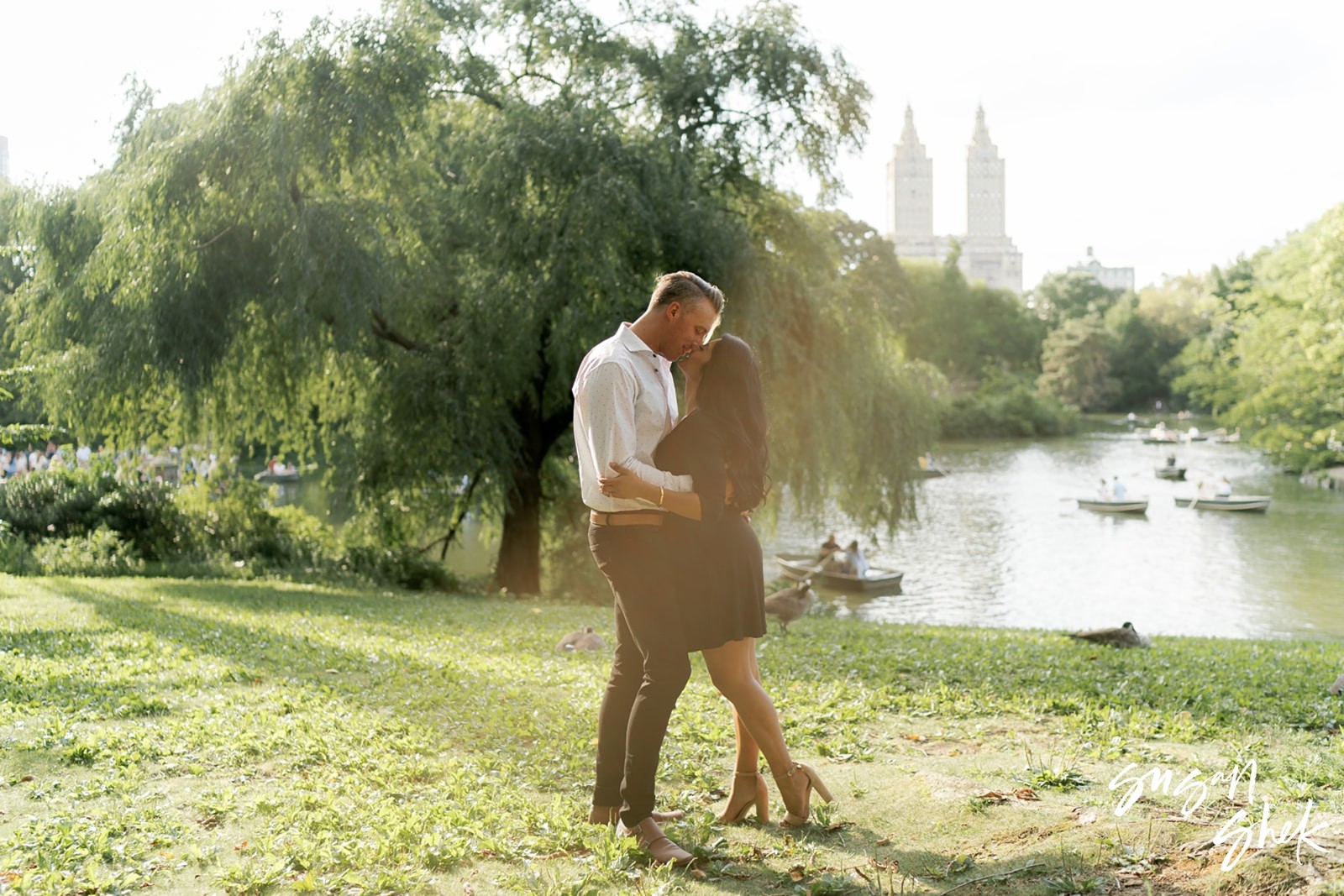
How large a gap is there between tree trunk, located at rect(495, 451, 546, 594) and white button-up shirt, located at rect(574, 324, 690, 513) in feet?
37.3

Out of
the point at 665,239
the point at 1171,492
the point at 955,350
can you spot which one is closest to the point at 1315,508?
the point at 1171,492

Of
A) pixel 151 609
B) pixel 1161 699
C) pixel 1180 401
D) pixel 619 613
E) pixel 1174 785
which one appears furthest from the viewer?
pixel 1180 401

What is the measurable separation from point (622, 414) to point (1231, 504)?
31.3 m

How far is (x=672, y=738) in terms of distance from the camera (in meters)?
4.88

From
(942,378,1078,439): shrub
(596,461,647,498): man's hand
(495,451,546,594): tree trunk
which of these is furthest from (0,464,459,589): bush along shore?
(942,378,1078,439): shrub

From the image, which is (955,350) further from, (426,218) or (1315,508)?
(426,218)

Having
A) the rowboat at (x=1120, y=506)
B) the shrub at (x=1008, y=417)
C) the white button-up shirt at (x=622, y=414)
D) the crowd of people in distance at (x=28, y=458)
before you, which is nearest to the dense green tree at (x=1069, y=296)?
the shrub at (x=1008, y=417)

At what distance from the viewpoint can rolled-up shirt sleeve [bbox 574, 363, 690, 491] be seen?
10.6 feet

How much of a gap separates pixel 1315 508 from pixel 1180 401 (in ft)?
186

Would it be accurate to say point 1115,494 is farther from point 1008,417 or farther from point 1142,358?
point 1142,358

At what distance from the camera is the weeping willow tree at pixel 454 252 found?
1167cm

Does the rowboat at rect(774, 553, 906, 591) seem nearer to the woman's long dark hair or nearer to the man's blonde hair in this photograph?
the woman's long dark hair

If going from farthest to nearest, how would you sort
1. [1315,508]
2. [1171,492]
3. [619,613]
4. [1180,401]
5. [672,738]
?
[1180,401] < [1171,492] < [1315,508] < [672,738] < [619,613]

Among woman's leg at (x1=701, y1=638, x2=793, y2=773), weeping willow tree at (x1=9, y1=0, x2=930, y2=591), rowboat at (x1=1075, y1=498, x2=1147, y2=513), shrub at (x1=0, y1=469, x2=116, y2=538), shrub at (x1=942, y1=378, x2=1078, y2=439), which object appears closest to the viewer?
woman's leg at (x1=701, y1=638, x2=793, y2=773)
